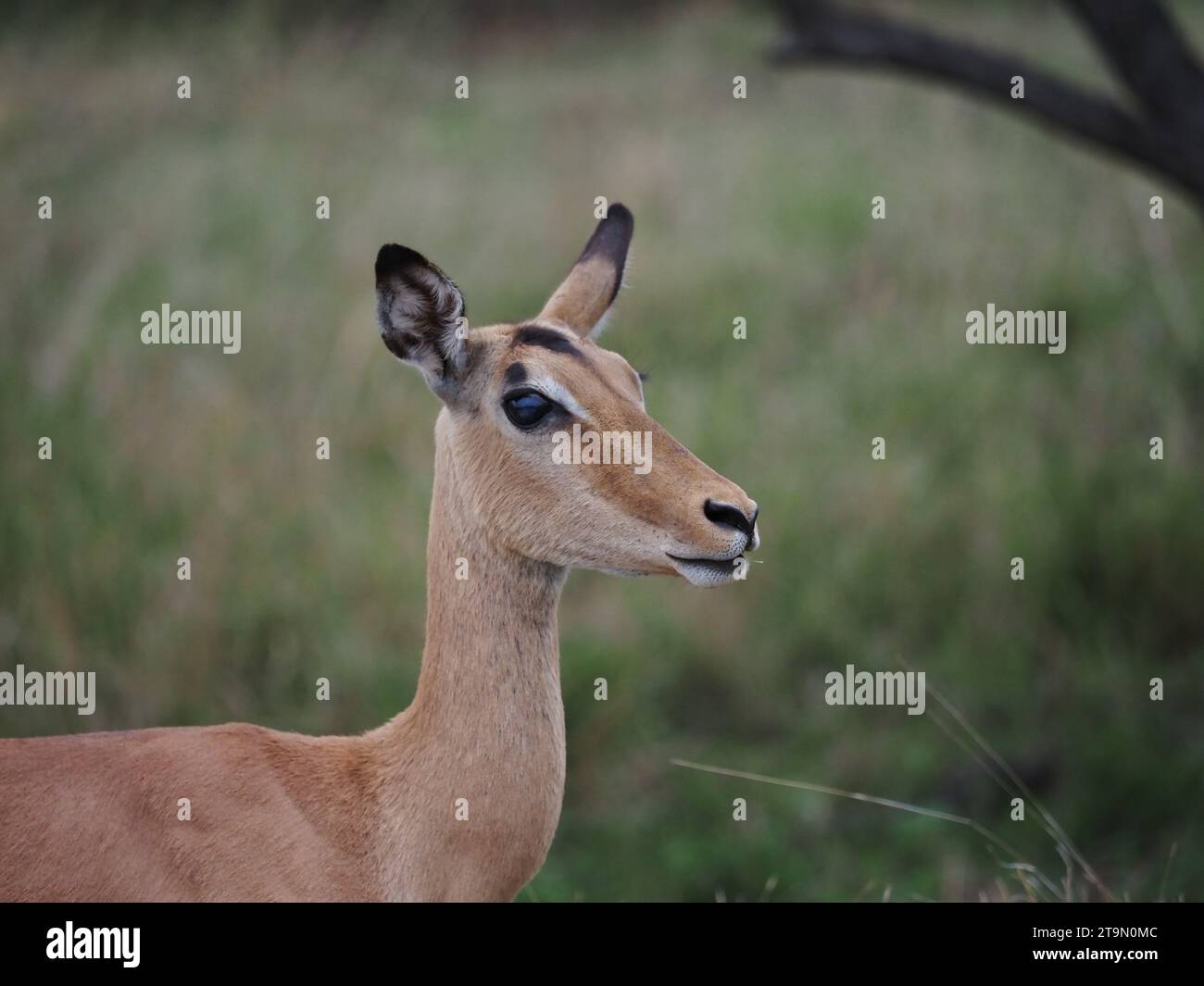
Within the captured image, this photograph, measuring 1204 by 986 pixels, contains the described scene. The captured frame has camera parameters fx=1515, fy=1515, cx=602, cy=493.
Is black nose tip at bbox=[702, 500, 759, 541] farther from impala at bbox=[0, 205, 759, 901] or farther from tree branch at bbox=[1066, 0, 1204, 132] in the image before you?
tree branch at bbox=[1066, 0, 1204, 132]

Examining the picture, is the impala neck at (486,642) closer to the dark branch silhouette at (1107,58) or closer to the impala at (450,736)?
the impala at (450,736)

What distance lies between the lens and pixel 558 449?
3.88m

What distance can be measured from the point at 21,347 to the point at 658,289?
446cm

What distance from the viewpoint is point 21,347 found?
9.82 m

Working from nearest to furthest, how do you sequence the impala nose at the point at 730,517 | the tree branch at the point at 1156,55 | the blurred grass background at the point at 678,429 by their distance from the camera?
the impala nose at the point at 730,517 < the tree branch at the point at 1156,55 < the blurred grass background at the point at 678,429

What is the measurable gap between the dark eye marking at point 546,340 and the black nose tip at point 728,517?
590 millimetres

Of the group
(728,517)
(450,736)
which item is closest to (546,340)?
(728,517)

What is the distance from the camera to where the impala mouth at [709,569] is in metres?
3.62

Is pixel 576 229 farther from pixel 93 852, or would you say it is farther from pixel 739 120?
pixel 93 852

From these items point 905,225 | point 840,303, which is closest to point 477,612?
point 840,303

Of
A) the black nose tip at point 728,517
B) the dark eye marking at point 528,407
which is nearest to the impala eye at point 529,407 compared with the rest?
the dark eye marking at point 528,407

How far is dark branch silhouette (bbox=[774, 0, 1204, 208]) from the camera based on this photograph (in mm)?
6613

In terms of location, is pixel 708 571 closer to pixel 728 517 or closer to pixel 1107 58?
pixel 728 517

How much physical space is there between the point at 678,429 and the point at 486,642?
5892 millimetres
